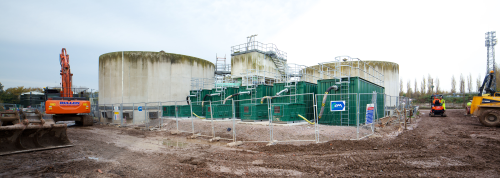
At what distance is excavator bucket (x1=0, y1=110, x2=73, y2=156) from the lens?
8492mm

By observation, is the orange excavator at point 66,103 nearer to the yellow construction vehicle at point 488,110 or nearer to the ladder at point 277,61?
the ladder at point 277,61

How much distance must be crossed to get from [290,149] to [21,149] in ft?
31.3

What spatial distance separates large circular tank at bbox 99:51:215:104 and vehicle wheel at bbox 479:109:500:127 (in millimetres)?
24982

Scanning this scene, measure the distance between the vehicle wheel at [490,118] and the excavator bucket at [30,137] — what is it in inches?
865

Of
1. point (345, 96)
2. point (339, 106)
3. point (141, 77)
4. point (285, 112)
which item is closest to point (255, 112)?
point (285, 112)

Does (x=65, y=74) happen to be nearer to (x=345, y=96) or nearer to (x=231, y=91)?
(x=231, y=91)

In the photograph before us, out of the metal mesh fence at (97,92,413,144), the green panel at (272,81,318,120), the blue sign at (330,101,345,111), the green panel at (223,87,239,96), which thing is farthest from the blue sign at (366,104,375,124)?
the green panel at (223,87,239,96)

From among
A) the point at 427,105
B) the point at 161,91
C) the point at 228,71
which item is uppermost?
the point at 228,71

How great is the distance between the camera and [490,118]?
580 inches

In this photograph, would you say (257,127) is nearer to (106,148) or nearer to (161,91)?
(106,148)

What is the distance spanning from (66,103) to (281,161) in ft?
61.4

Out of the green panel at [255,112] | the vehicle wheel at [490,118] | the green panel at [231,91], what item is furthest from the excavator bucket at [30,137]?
the vehicle wheel at [490,118]

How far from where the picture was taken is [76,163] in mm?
7199

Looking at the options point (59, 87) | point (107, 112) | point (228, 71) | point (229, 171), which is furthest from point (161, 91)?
point (229, 171)
